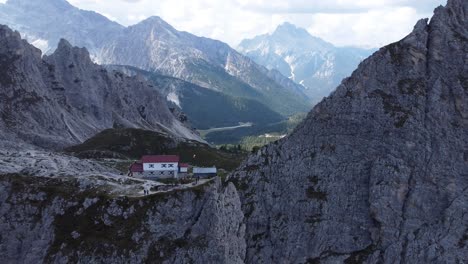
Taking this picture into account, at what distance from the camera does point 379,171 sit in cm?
9956

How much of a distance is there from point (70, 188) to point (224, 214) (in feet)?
89.7

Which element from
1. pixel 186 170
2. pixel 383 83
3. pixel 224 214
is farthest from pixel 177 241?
pixel 186 170

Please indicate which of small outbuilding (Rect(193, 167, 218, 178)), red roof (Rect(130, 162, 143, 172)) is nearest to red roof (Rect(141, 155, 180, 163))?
red roof (Rect(130, 162, 143, 172))

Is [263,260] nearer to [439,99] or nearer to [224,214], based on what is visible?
[224,214]

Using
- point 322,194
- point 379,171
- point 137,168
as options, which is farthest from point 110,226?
point 137,168

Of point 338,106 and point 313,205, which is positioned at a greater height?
point 338,106

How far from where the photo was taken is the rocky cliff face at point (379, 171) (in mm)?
95062

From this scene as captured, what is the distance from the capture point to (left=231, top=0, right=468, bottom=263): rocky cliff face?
95062 mm

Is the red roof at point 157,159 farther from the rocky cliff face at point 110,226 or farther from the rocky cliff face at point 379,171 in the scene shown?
the rocky cliff face at point 110,226

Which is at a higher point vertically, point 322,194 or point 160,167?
point 160,167

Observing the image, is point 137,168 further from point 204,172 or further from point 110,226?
point 110,226

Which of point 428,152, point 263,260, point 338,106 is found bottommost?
point 263,260

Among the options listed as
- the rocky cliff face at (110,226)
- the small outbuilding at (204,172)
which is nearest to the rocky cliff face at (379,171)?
the rocky cliff face at (110,226)

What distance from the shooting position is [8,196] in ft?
291
